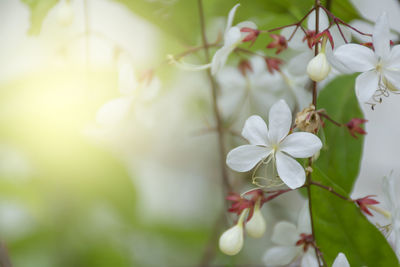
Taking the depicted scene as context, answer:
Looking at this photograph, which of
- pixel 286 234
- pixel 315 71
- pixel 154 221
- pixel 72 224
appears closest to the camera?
pixel 315 71

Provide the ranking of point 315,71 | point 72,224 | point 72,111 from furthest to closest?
point 72,224, point 72,111, point 315,71

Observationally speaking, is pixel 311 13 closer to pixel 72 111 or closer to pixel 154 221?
pixel 72 111

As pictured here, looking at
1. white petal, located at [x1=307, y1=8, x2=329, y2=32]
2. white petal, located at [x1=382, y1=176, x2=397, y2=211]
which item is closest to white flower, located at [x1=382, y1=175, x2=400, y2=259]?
white petal, located at [x1=382, y1=176, x2=397, y2=211]

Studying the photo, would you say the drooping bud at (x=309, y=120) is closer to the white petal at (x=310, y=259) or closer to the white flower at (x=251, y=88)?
the white petal at (x=310, y=259)

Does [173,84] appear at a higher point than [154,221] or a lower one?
higher

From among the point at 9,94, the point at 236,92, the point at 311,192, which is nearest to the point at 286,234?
the point at 311,192

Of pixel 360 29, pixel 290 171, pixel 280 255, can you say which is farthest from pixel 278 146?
pixel 360 29

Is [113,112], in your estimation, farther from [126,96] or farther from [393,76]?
[393,76]

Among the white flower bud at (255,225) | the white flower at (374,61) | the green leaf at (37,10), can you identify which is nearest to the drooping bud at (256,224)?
the white flower bud at (255,225)
